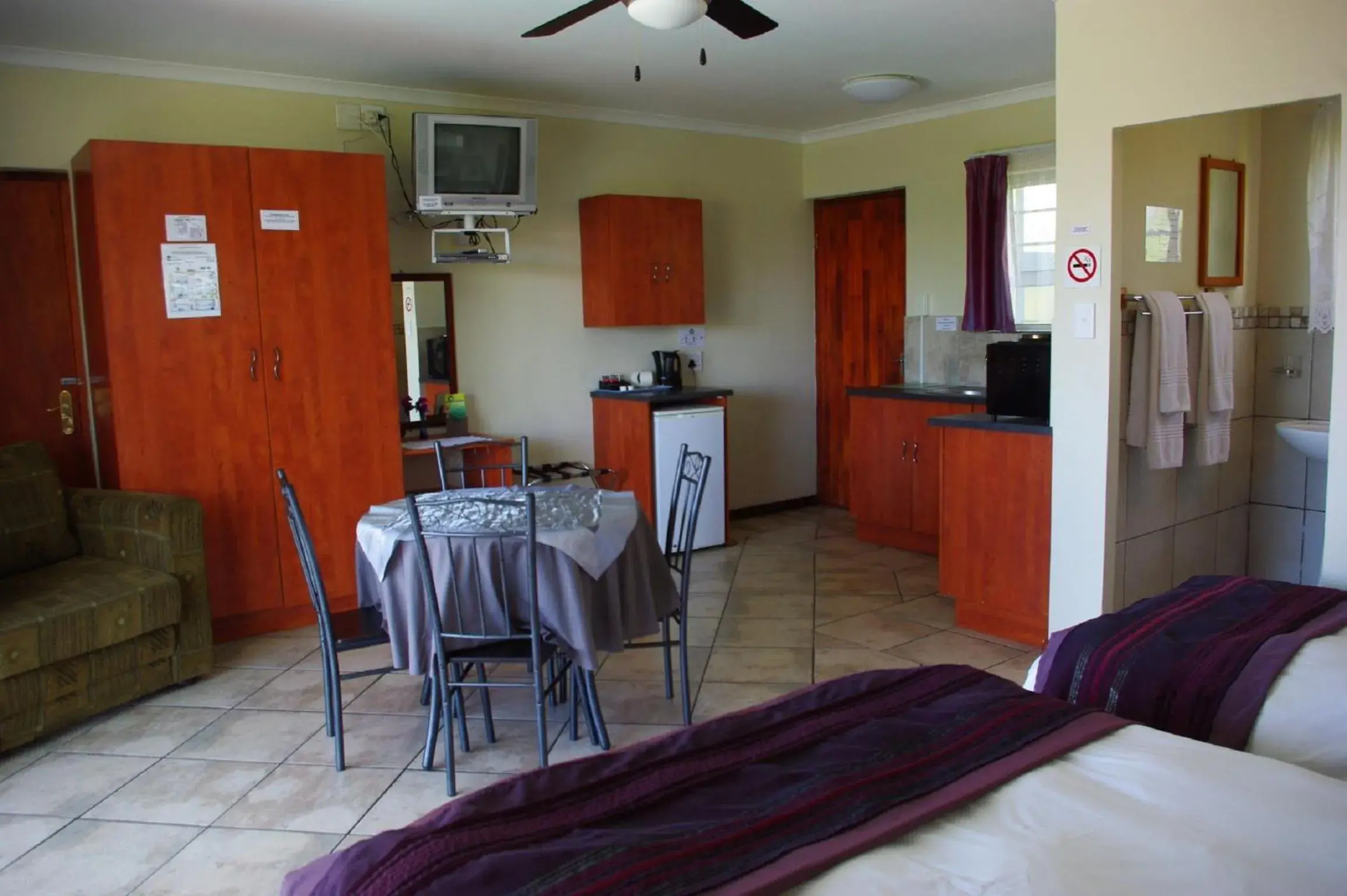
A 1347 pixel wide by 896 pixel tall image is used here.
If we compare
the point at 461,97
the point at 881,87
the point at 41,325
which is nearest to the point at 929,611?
the point at 881,87

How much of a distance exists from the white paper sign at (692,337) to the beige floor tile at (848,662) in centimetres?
278

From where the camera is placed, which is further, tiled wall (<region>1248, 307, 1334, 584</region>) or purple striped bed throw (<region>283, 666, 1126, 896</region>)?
tiled wall (<region>1248, 307, 1334, 584</region>)

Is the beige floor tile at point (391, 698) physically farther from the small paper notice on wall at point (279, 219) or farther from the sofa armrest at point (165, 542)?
the small paper notice on wall at point (279, 219)

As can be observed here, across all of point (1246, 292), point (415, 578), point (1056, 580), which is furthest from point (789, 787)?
point (1246, 292)

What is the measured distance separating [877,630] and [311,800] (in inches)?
95.7

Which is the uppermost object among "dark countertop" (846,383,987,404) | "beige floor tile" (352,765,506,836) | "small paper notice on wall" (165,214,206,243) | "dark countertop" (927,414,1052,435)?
"small paper notice on wall" (165,214,206,243)

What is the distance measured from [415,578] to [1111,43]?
9.75 feet

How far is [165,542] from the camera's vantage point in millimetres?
3861

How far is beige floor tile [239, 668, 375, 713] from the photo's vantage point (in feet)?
12.1

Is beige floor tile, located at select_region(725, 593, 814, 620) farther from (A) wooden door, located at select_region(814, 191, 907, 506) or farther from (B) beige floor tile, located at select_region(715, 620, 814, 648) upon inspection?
(A) wooden door, located at select_region(814, 191, 907, 506)

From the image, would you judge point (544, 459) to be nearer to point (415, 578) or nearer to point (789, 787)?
point (415, 578)

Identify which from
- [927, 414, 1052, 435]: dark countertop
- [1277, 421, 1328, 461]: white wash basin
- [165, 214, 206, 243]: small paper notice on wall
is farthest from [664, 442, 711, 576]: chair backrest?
[165, 214, 206, 243]: small paper notice on wall

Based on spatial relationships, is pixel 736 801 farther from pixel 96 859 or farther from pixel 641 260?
pixel 641 260

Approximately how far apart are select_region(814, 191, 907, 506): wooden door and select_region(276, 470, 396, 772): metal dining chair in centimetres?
415
